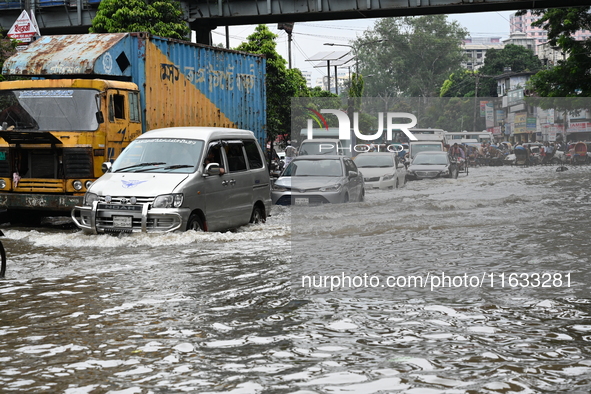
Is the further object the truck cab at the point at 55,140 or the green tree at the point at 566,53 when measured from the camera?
the green tree at the point at 566,53

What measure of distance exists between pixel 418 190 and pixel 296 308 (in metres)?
16.8

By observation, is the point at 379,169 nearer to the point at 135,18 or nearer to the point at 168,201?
the point at 168,201

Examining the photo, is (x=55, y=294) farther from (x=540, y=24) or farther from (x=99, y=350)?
(x=540, y=24)

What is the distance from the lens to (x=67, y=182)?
45.6ft

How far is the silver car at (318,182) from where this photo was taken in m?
17.1

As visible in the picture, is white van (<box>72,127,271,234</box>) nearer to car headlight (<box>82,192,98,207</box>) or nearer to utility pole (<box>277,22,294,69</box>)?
car headlight (<box>82,192,98,207</box>)

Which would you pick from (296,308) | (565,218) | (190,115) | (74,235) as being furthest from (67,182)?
(565,218)

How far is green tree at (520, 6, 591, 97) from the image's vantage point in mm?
34281

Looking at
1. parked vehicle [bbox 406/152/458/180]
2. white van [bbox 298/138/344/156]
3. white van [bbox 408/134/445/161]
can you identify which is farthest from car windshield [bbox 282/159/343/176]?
white van [bbox 408/134/445/161]

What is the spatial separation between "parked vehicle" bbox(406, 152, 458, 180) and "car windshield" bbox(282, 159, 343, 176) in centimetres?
946

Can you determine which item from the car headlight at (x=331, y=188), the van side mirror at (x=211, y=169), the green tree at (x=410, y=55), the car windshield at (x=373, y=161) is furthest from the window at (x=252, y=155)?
the green tree at (x=410, y=55)

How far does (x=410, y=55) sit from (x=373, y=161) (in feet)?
259

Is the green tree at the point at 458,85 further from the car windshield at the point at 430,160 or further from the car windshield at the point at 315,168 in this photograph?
the car windshield at the point at 315,168

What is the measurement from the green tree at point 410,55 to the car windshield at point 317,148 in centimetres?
6584
